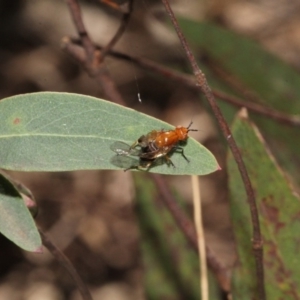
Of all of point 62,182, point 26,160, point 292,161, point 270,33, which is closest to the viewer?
point 26,160

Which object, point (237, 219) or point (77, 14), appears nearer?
point (237, 219)

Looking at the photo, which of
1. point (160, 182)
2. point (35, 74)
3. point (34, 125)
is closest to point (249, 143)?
point (160, 182)

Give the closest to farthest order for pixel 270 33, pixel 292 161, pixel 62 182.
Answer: pixel 292 161 < pixel 62 182 < pixel 270 33

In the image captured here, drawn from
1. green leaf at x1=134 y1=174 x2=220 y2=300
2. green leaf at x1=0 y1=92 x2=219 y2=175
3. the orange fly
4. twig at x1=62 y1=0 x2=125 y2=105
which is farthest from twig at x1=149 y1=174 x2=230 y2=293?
green leaf at x1=0 y1=92 x2=219 y2=175

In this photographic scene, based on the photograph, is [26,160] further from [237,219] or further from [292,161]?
[292,161]

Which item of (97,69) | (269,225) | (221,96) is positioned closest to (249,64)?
(221,96)

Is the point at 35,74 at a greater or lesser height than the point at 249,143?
greater

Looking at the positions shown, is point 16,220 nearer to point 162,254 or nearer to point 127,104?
point 162,254

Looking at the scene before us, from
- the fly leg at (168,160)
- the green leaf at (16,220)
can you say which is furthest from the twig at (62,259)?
the fly leg at (168,160)

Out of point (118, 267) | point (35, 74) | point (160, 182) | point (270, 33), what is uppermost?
point (270, 33)
